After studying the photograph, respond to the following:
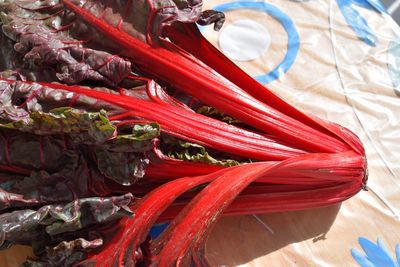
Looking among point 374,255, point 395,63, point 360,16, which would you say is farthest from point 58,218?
point 360,16

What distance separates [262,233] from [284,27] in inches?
61.7

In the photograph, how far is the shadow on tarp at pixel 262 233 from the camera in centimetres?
281

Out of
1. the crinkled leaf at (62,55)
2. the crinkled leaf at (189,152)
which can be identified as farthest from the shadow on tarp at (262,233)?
the crinkled leaf at (62,55)

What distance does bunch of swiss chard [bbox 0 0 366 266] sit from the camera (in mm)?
2250

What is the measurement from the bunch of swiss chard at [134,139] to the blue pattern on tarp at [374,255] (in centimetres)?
41

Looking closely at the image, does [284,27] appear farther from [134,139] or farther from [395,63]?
[134,139]

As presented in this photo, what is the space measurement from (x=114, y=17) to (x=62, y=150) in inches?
29.0

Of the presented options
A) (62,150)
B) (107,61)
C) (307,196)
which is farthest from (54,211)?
(307,196)

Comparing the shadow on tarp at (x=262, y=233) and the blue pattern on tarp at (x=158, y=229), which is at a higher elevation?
the shadow on tarp at (x=262, y=233)

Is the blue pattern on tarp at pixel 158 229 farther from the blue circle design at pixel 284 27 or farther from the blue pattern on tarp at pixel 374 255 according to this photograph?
the blue circle design at pixel 284 27

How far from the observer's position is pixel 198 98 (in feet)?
8.51

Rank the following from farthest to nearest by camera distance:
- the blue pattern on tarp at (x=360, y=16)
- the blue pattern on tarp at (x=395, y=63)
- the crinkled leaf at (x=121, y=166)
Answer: the blue pattern on tarp at (x=360, y=16)
the blue pattern on tarp at (x=395, y=63)
the crinkled leaf at (x=121, y=166)

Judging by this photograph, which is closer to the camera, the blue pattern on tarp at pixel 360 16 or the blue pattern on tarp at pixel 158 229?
the blue pattern on tarp at pixel 158 229

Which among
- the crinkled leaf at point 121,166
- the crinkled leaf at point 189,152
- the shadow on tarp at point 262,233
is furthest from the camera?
the shadow on tarp at point 262,233
